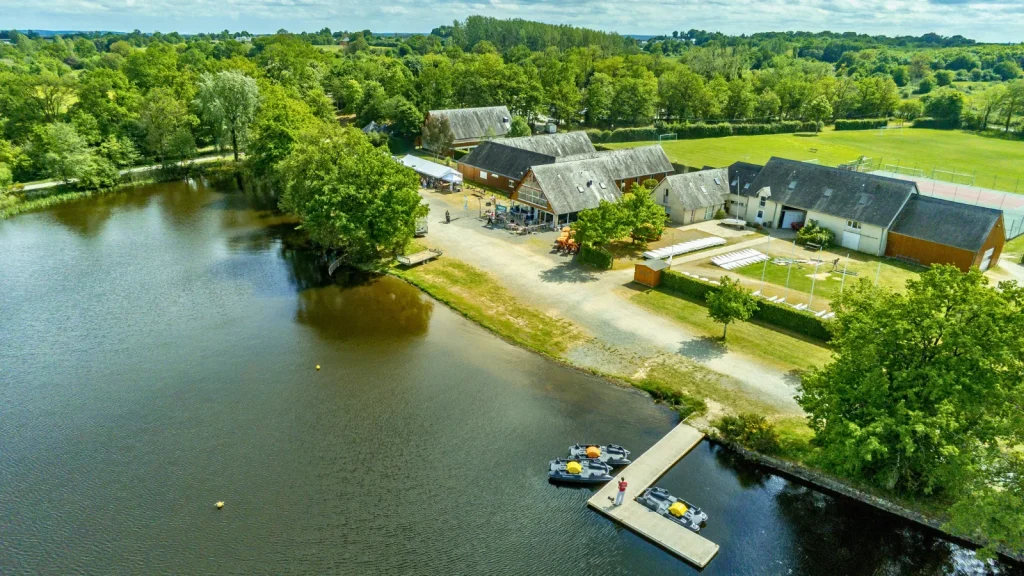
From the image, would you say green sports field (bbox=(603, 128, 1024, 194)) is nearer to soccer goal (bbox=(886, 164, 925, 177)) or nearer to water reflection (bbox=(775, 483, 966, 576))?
soccer goal (bbox=(886, 164, 925, 177))

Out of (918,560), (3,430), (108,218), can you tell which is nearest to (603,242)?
(918,560)

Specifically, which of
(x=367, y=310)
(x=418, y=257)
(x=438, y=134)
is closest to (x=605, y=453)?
(x=367, y=310)

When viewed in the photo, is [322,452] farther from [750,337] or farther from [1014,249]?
[1014,249]

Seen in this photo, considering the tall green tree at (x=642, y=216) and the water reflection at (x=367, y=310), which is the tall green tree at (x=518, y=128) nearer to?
the tall green tree at (x=642, y=216)

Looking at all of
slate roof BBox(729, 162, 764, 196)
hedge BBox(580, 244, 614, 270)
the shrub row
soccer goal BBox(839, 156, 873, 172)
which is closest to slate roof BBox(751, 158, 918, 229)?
slate roof BBox(729, 162, 764, 196)

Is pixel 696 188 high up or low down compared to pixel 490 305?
up

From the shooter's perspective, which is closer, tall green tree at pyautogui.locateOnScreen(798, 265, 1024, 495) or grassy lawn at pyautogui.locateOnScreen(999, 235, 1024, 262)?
tall green tree at pyautogui.locateOnScreen(798, 265, 1024, 495)

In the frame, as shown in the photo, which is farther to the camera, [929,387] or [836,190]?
[836,190]
